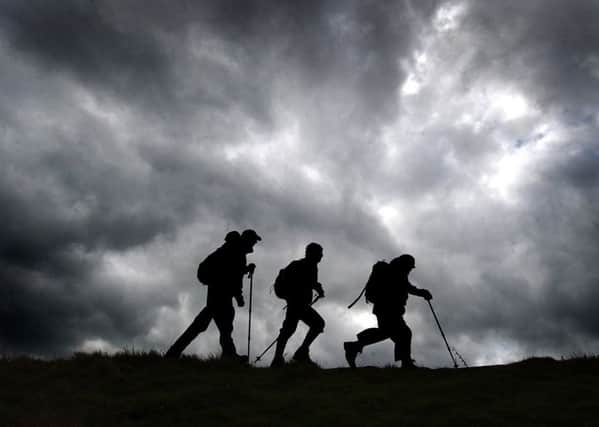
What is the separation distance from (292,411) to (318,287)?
15.6ft

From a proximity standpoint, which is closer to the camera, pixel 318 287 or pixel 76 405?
pixel 76 405

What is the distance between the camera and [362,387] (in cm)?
872

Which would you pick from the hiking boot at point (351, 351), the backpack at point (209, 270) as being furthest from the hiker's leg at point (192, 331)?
the hiking boot at point (351, 351)

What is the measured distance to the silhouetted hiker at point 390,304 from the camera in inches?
446

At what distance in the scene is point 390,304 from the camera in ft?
37.8

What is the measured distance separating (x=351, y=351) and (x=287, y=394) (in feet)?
10.8

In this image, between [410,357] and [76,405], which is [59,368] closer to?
[76,405]

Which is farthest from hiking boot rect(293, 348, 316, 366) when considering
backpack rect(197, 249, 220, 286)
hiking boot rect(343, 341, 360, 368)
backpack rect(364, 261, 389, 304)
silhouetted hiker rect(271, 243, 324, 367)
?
backpack rect(197, 249, 220, 286)

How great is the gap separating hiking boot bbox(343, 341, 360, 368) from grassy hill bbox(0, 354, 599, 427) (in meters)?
1.19

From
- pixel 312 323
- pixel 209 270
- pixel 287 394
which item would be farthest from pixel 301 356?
pixel 287 394

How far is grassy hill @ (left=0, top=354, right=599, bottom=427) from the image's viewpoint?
7.03 m

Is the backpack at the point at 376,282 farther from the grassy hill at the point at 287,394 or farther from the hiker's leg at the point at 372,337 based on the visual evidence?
the grassy hill at the point at 287,394

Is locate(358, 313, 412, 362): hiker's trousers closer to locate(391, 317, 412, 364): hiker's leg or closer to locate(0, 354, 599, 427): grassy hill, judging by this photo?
locate(391, 317, 412, 364): hiker's leg

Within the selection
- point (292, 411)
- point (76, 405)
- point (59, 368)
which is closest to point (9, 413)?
point (76, 405)
